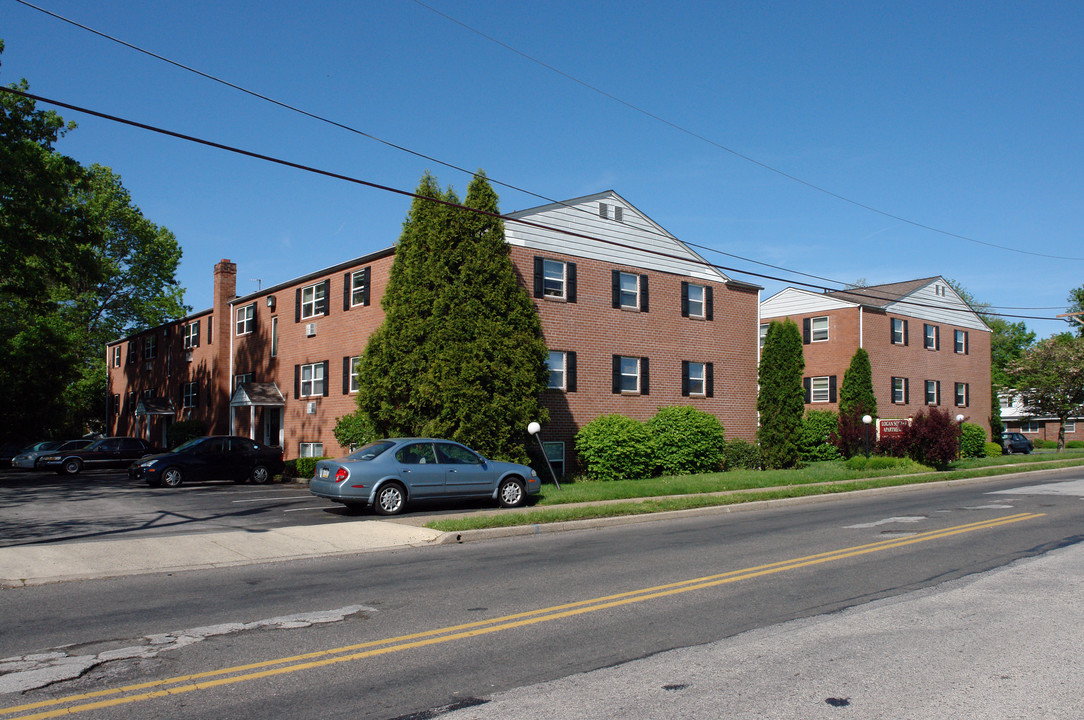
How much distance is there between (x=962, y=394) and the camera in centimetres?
4388

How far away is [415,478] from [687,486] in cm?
766

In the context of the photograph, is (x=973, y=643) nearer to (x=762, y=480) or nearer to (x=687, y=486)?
(x=687, y=486)

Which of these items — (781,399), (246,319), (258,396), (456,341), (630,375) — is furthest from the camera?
(246,319)

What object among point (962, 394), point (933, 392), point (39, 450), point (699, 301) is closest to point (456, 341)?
point (699, 301)

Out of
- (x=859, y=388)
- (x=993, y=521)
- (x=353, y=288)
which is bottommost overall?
(x=993, y=521)

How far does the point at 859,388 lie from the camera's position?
117ft

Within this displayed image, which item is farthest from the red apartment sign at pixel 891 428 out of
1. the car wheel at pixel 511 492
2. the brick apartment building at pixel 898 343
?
the car wheel at pixel 511 492

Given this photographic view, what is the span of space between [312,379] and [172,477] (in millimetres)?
7118

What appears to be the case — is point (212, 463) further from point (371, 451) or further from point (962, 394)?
point (962, 394)

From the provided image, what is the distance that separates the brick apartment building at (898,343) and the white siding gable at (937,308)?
0.17 feet

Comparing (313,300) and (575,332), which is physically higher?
(313,300)

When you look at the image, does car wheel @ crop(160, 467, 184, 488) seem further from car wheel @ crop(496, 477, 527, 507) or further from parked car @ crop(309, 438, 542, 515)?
car wheel @ crop(496, 477, 527, 507)

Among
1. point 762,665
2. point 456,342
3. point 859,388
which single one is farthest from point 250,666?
point 859,388

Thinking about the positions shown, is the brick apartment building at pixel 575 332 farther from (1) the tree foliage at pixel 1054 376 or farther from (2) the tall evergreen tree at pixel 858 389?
(1) the tree foliage at pixel 1054 376
